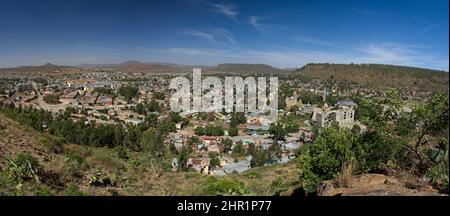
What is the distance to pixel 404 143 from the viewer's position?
14.6 ft

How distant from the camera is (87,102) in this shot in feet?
132

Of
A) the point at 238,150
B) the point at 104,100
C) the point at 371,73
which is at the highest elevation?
the point at 371,73

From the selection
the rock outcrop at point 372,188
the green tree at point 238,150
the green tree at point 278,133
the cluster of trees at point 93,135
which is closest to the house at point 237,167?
the green tree at point 238,150

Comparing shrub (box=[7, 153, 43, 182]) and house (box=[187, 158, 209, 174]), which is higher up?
shrub (box=[7, 153, 43, 182])

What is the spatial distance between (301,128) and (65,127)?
72.0 feet

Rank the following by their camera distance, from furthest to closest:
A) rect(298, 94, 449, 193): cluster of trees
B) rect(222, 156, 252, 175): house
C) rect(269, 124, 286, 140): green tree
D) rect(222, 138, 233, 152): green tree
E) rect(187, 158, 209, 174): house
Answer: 1. rect(269, 124, 286, 140): green tree
2. rect(222, 138, 233, 152): green tree
3. rect(187, 158, 209, 174): house
4. rect(222, 156, 252, 175): house
5. rect(298, 94, 449, 193): cluster of trees

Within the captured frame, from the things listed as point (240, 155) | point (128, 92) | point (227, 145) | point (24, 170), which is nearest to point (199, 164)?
point (240, 155)

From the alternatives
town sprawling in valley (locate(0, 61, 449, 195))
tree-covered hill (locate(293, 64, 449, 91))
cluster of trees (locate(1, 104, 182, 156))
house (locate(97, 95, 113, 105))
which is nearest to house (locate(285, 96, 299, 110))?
town sprawling in valley (locate(0, 61, 449, 195))

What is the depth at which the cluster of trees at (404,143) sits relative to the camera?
11.6 feet

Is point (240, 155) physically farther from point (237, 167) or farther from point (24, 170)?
point (24, 170)

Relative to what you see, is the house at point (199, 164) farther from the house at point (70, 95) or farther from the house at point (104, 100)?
the house at point (70, 95)

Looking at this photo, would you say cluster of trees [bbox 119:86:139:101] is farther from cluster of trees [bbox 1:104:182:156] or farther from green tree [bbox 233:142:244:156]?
green tree [bbox 233:142:244:156]

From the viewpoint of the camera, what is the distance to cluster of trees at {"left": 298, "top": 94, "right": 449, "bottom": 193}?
3.54 meters

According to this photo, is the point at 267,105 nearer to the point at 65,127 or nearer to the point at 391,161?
the point at 65,127
